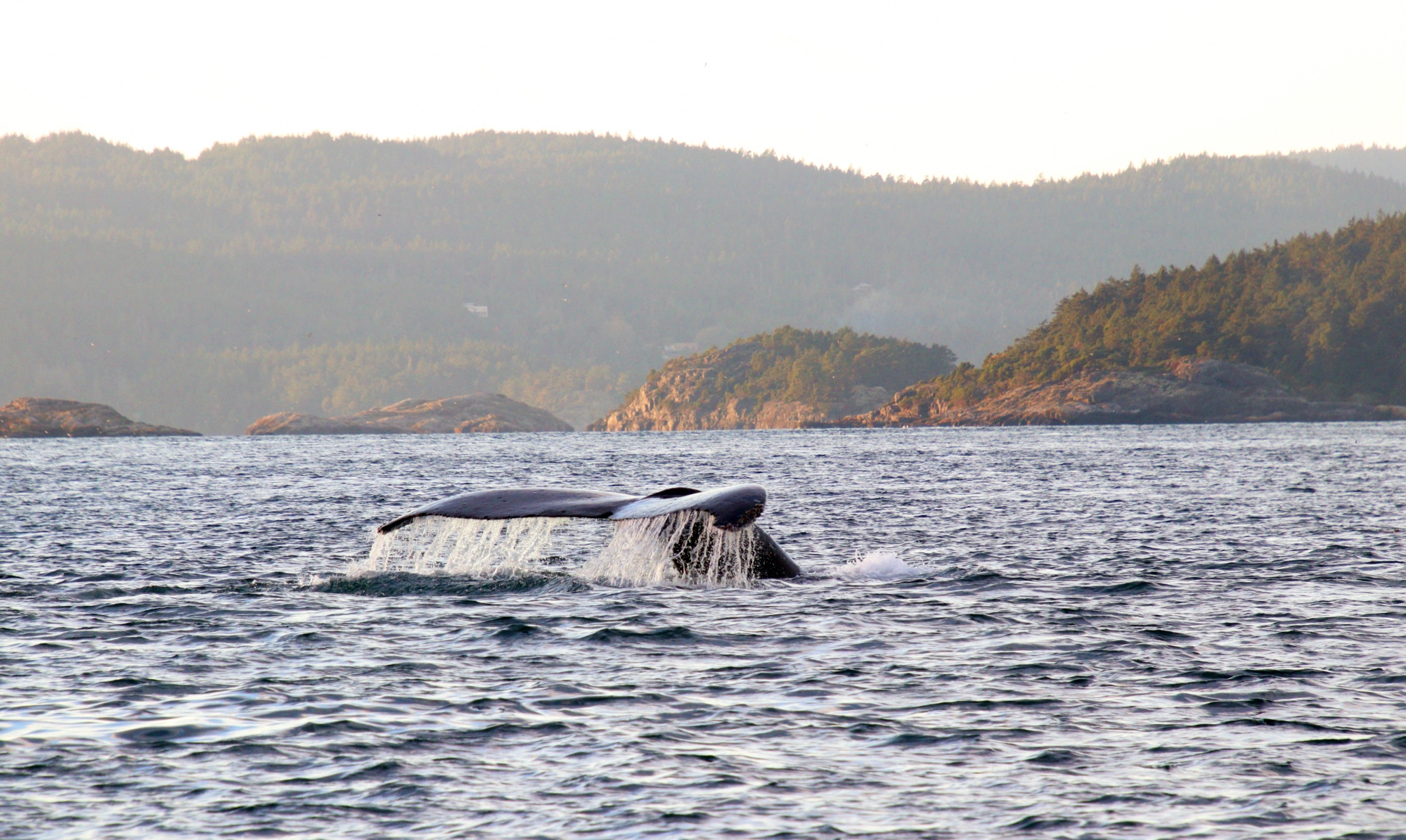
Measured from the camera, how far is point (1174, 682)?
442 inches

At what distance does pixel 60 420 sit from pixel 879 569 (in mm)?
158758

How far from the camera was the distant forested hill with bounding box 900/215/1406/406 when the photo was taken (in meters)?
158

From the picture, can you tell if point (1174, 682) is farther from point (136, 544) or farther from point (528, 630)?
point (136, 544)

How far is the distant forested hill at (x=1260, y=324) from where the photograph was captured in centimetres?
15812

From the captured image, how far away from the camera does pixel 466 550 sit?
2186cm

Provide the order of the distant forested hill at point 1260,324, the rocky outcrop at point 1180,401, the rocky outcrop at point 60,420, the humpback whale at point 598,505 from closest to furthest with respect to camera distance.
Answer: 1. the humpback whale at point 598,505
2. the rocky outcrop at point 1180,401
3. the rocky outcrop at point 60,420
4. the distant forested hill at point 1260,324

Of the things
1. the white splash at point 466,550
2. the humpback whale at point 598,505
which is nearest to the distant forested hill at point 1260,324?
the white splash at point 466,550

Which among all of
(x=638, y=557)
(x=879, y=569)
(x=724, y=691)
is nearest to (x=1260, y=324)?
(x=879, y=569)

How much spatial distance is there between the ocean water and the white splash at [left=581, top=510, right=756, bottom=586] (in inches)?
10.3

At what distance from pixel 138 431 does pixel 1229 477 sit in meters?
149

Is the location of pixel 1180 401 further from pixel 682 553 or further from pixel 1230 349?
pixel 682 553

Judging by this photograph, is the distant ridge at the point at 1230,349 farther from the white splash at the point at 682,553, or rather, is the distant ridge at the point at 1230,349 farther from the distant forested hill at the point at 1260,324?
the white splash at the point at 682,553

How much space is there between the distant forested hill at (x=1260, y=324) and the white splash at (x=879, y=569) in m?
151

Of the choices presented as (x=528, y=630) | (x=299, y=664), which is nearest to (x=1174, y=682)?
(x=528, y=630)
